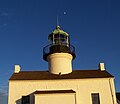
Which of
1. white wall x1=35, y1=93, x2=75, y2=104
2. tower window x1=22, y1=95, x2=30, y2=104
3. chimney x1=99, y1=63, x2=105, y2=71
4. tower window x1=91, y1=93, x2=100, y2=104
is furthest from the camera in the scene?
chimney x1=99, y1=63, x2=105, y2=71

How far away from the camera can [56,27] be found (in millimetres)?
31781

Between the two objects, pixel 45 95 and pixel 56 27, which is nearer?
pixel 45 95

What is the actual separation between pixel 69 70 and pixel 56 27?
635cm

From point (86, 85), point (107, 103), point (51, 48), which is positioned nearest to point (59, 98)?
point (86, 85)

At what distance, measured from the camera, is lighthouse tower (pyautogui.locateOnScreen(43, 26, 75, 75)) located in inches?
1137

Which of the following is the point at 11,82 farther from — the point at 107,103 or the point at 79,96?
the point at 107,103

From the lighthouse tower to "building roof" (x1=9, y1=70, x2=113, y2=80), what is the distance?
915 mm

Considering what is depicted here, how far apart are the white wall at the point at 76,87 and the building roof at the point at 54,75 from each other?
405mm

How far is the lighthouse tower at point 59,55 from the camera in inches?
1137

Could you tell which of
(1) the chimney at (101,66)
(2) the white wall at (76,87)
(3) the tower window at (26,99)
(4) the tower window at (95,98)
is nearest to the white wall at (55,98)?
(2) the white wall at (76,87)

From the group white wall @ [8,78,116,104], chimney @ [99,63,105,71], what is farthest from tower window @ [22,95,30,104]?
chimney @ [99,63,105,71]

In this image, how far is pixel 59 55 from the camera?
2900 cm

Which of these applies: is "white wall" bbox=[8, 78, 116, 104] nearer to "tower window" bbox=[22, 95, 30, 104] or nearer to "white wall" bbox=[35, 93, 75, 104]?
"tower window" bbox=[22, 95, 30, 104]

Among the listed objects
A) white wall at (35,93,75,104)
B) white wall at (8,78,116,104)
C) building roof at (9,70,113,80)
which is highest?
building roof at (9,70,113,80)
